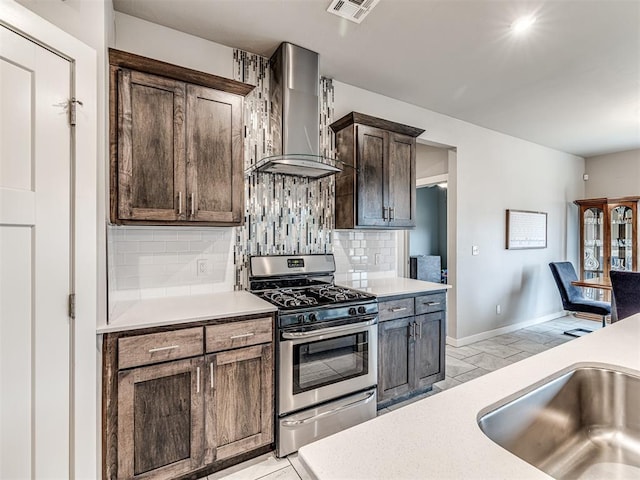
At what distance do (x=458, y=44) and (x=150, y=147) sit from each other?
2.29 meters

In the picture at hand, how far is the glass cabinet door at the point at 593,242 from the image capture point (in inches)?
210

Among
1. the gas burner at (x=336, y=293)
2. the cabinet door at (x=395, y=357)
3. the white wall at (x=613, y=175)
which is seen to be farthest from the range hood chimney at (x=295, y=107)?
the white wall at (x=613, y=175)

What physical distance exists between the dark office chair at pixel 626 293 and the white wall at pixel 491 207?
3.84 ft

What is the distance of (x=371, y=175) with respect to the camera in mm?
2850

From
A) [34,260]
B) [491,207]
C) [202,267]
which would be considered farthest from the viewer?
[491,207]

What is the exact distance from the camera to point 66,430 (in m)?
1.46

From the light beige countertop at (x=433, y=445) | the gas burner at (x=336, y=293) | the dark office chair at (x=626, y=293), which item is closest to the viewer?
the light beige countertop at (x=433, y=445)

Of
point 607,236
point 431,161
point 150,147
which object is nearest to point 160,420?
point 150,147

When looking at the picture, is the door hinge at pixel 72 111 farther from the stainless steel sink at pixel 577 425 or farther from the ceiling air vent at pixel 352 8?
the stainless steel sink at pixel 577 425

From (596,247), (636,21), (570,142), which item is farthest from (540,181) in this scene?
(636,21)

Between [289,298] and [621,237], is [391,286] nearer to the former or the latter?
[289,298]

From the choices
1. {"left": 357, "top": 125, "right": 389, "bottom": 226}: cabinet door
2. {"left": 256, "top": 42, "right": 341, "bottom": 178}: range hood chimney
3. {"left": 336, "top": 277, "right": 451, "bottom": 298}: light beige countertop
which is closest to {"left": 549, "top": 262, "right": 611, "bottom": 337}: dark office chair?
{"left": 336, "top": 277, "right": 451, "bottom": 298}: light beige countertop

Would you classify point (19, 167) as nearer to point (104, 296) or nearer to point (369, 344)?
point (104, 296)

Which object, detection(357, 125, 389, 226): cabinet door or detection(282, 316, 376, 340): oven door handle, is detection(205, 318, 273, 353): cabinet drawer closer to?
detection(282, 316, 376, 340): oven door handle
